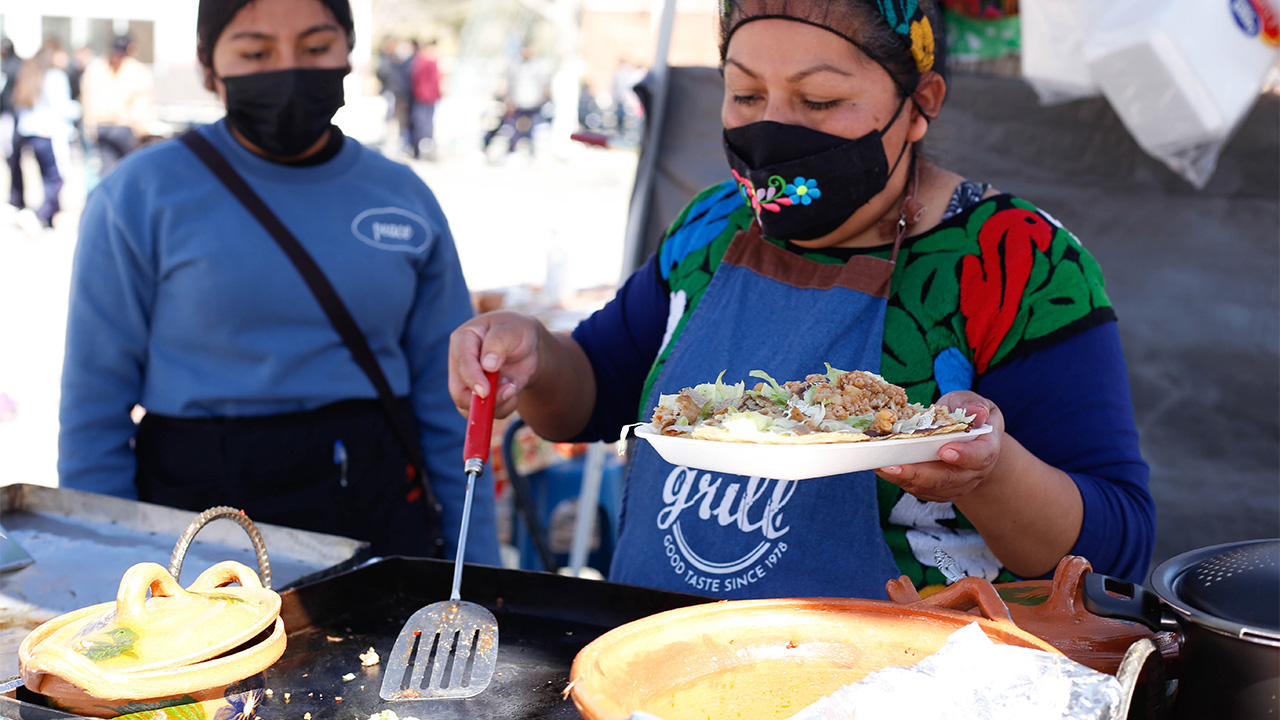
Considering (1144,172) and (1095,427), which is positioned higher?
(1144,172)

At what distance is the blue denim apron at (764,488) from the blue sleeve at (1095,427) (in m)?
0.25

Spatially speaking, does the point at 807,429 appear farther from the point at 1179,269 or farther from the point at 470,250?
the point at 470,250

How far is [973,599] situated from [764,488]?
50cm

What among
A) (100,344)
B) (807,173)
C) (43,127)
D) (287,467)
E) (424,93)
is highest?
(807,173)

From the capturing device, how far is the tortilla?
50.8 inches

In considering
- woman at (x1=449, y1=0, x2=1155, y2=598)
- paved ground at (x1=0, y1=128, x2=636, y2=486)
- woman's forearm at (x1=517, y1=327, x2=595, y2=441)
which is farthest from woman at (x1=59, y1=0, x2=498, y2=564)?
paved ground at (x1=0, y1=128, x2=636, y2=486)

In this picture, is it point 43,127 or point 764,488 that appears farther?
point 43,127

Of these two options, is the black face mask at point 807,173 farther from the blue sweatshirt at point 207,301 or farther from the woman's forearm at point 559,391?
the blue sweatshirt at point 207,301

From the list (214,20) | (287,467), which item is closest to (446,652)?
(287,467)

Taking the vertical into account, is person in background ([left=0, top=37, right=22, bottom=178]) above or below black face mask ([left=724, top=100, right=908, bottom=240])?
below

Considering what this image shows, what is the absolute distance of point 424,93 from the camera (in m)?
19.8

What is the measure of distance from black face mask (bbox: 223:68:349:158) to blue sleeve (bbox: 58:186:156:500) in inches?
14.7

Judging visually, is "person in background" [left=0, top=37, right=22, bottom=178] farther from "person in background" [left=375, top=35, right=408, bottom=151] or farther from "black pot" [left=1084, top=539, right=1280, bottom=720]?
"black pot" [left=1084, top=539, right=1280, bottom=720]

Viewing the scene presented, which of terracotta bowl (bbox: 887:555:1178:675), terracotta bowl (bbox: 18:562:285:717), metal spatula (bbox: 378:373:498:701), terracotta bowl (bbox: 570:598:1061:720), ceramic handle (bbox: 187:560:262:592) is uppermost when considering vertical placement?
terracotta bowl (bbox: 887:555:1178:675)
